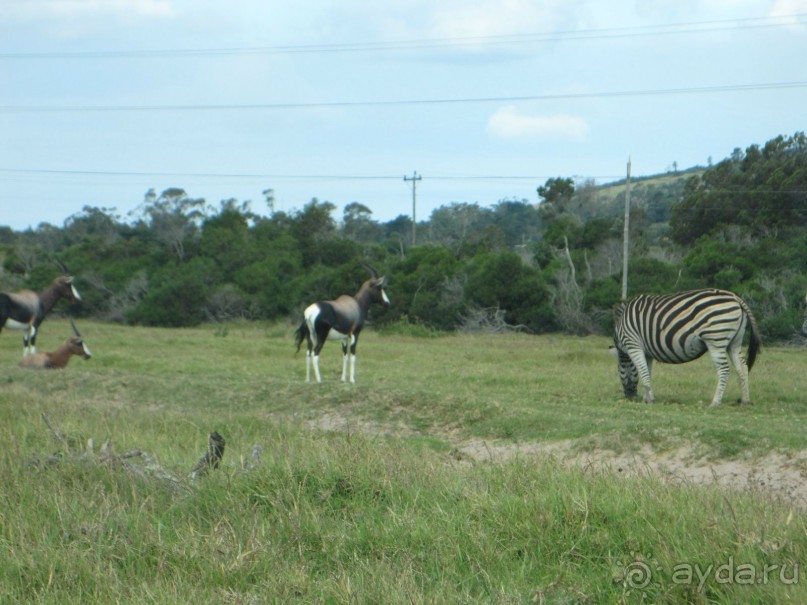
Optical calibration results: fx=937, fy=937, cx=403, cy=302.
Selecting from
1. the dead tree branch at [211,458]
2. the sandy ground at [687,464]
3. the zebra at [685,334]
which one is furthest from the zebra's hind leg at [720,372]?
the dead tree branch at [211,458]

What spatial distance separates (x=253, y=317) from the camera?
3753cm

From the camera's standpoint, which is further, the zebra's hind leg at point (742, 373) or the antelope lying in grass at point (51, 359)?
the antelope lying in grass at point (51, 359)

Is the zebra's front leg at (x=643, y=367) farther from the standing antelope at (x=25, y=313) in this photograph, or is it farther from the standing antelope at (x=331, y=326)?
the standing antelope at (x=25, y=313)

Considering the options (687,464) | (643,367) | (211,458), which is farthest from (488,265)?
(211,458)

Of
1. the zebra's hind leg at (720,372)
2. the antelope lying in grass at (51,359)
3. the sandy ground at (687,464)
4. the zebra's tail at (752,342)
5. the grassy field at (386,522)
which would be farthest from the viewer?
the antelope lying in grass at (51,359)

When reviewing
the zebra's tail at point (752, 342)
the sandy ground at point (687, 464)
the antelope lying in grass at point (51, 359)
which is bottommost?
A: the sandy ground at point (687, 464)

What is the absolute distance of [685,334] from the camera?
14.7 meters

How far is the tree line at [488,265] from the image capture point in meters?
31.5

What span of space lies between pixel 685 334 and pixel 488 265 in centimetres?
1850

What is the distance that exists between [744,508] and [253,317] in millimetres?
32979

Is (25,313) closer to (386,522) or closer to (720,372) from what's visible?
(720,372)

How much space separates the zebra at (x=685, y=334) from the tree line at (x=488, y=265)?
12642 millimetres

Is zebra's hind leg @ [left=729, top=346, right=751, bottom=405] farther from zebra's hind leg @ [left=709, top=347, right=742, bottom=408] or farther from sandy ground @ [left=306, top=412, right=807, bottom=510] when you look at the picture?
sandy ground @ [left=306, top=412, right=807, bottom=510]

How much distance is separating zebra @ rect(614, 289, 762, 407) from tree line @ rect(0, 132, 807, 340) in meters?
12.6
